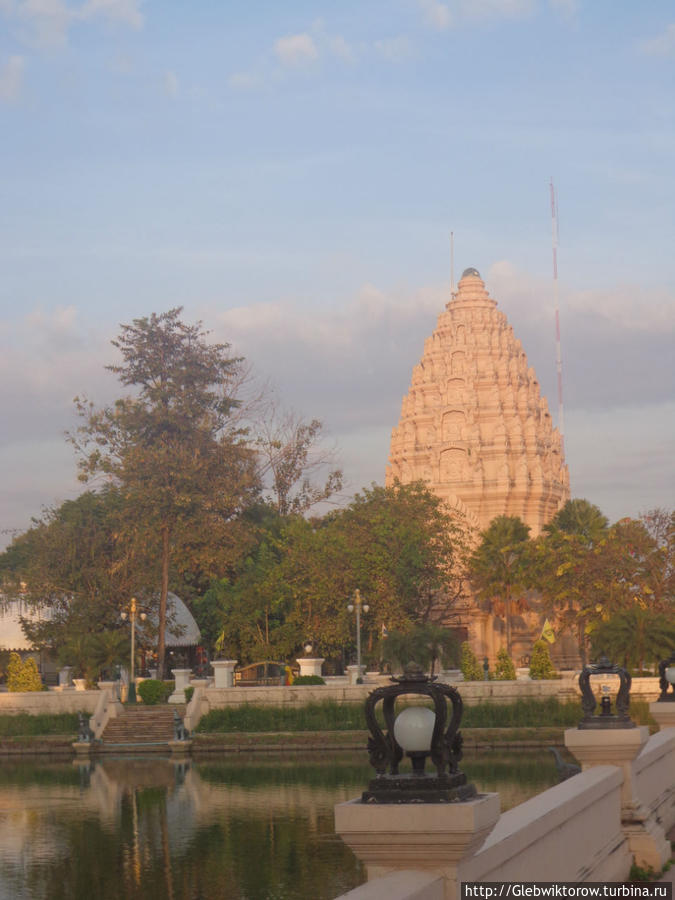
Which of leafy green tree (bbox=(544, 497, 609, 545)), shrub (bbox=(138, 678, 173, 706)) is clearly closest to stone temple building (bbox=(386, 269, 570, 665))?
leafy green tree (bbox=(544, 497, 609, 545))

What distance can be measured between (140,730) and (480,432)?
126 ft

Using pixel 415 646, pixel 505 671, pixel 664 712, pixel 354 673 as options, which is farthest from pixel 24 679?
pixel 664 712

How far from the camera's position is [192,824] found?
77.6 ft

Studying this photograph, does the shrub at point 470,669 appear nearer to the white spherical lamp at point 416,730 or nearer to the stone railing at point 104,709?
the stone railing at point 104,709

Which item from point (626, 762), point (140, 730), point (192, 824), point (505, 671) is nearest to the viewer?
point (626, 762)

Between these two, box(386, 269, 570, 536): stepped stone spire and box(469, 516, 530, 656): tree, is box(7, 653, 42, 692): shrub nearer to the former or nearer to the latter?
box(469, 516, 530, 656): tree

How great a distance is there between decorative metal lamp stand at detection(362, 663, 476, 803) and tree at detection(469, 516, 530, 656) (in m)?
51.8

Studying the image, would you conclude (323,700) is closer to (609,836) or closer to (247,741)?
(247,741)

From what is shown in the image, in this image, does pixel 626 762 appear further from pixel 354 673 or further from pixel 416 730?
pixel 354 673

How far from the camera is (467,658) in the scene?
4378cm

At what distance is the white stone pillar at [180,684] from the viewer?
4184cm

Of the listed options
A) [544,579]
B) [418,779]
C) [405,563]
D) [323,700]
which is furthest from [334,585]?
[418,779]

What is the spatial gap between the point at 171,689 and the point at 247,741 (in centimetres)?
576

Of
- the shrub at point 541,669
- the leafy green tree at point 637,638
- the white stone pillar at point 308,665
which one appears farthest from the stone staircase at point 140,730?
the leafy green tree at point 637,638
